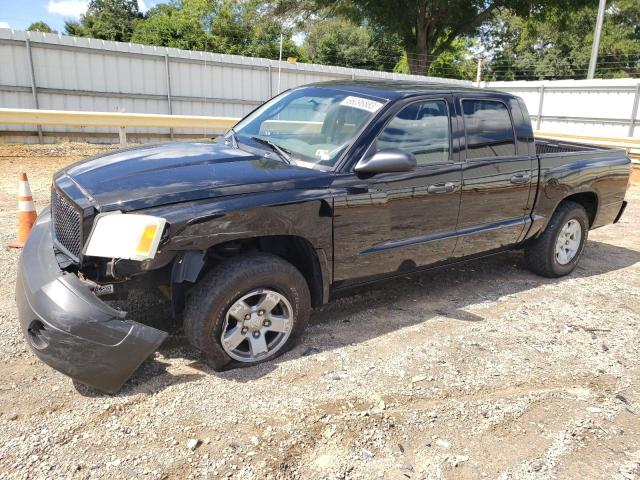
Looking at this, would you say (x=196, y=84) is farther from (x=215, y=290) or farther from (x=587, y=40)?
(x=587, y=40)

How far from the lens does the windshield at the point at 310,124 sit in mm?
3670

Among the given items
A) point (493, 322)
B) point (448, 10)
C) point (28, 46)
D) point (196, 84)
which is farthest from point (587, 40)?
point (493, 322)

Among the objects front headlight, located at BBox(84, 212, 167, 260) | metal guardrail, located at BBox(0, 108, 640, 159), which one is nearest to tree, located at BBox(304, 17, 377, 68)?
metal guardrail, located at BBox(0, 108, 640, 159)

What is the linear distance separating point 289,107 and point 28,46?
10.4 meters

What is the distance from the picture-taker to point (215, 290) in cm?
303

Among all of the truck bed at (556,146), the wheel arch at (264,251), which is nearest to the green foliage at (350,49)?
the truck bed at (556,146)

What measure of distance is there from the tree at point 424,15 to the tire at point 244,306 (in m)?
22.3

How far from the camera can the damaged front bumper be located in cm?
271

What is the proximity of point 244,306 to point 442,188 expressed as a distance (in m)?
1.84

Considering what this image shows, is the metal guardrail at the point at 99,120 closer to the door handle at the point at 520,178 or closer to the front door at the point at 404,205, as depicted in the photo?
the front door at the point at 404,205

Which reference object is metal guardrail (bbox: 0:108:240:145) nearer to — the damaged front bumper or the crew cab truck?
the crew cab truck

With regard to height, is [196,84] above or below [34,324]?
above

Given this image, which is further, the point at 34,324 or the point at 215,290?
the point at 215,290

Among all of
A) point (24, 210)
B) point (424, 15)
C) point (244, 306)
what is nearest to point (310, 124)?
point (244, 306)
